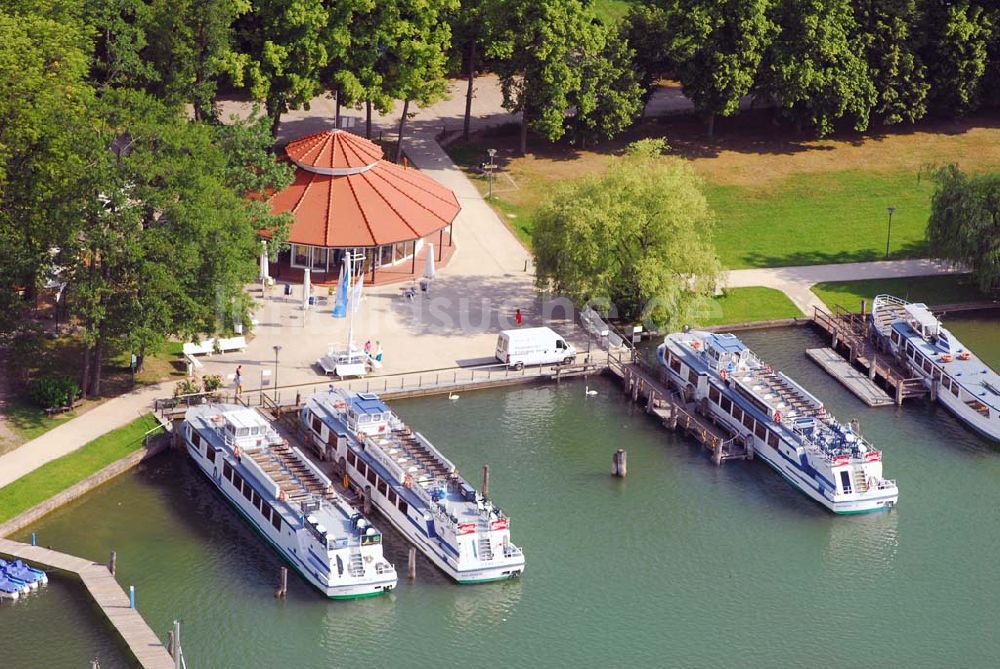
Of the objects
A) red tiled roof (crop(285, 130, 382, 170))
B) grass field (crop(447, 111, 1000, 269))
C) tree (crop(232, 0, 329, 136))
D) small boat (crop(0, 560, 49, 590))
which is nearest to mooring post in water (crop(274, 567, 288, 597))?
small boat (crop(0, 560, 49, 590))

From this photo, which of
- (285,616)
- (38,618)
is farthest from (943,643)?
(38,618)

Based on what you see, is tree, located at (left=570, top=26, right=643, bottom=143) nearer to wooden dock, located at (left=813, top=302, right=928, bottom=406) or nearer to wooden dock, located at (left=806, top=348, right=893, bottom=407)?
wooden dock, located at (left=813, top=302, right=928, bottom=406)

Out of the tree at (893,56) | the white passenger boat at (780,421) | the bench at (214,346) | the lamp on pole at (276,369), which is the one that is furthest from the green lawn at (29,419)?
the tree at (893,56)

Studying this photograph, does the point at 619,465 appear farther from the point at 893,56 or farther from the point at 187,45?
the point at 893,56

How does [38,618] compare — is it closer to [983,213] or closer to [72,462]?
[72,462]

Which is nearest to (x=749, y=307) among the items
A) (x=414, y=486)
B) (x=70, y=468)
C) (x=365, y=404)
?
(x=365, y=404)

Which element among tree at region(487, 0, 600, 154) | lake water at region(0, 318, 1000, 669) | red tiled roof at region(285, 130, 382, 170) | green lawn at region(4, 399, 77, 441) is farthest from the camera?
tree at region(487, 0, 600, 154)
